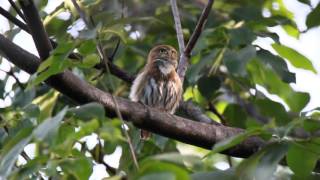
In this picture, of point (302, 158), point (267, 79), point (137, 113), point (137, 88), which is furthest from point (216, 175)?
point (137, 88)

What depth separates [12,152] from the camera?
2.14 meters

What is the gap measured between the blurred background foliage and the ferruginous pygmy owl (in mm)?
127

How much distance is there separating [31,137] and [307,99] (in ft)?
5.69

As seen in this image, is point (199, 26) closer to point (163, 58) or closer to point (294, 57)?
point (294, 57)

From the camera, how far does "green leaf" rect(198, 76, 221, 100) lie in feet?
15.6

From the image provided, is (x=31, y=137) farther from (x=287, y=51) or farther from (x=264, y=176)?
(x=287, y=51)

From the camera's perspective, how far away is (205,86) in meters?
4.75

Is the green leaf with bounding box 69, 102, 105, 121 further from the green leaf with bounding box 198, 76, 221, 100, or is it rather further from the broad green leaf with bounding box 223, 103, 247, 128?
the broad green leaf with bounding box 223, 103, 247, 128

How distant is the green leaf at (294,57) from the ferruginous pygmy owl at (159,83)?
62.9 inches

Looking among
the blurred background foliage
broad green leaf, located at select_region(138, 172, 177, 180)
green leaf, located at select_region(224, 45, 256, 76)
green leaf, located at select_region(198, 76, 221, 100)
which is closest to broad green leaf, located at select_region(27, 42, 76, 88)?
the blurred background foliage

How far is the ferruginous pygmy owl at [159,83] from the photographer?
213 inches

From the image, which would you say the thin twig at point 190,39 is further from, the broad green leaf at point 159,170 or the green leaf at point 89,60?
the broad green leaf at point 159,170

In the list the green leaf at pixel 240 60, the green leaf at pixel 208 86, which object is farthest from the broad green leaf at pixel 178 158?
the green leaf at pixel 208 86

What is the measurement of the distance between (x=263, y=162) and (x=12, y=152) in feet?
2.47
